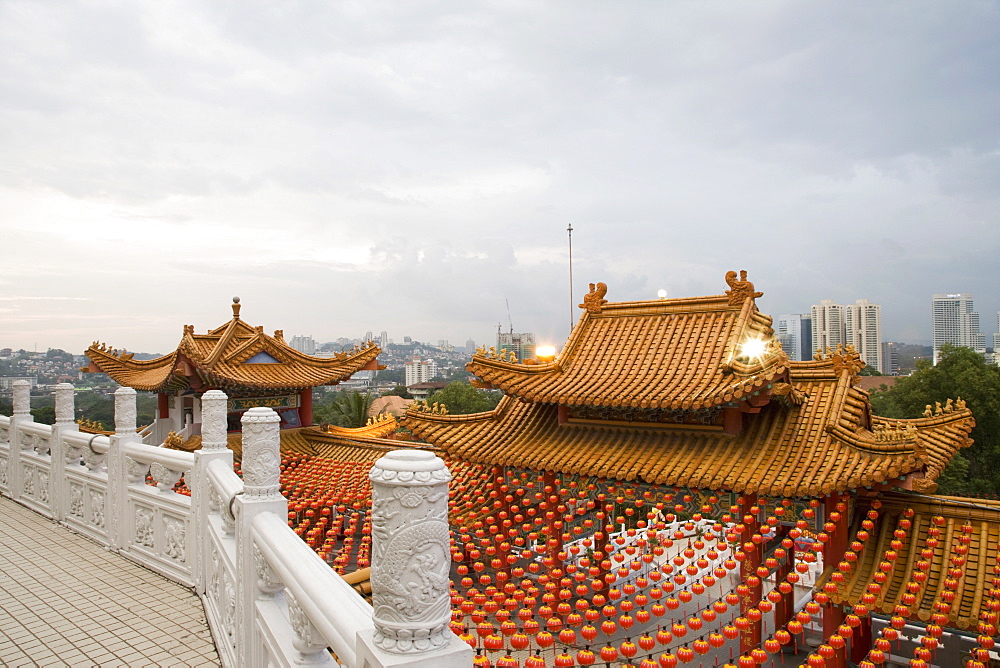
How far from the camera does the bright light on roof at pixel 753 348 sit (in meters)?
8.22

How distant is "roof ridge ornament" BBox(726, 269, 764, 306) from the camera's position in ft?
30.9

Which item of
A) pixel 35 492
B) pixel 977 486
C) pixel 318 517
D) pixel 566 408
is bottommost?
pixel 977 486

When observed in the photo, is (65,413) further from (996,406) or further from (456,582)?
(996,406)

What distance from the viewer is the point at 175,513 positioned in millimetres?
5168

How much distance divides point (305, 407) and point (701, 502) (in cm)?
1012

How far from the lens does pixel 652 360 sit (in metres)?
9.44

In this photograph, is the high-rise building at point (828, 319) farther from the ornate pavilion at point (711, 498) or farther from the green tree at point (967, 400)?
the ornate pavilion at point (711, 498)

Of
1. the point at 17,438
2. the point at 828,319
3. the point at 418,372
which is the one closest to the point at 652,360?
the point at 17,438

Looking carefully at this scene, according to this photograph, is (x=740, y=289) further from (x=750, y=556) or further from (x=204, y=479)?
(x=204, y=479)

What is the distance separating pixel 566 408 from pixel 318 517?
5.45m

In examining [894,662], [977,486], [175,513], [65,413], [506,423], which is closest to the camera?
[175,513]

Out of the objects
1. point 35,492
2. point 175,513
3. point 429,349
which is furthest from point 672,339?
point 429,349

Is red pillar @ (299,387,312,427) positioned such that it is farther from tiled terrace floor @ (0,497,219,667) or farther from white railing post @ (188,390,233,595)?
white railing post @ (188,390,233,595)

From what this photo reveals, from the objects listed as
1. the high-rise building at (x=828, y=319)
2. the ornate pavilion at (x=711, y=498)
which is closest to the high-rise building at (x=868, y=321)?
the high-rise building at (x=828, y=319)
